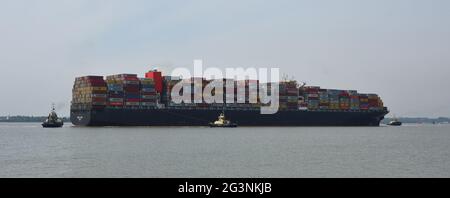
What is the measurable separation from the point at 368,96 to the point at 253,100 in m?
37.1

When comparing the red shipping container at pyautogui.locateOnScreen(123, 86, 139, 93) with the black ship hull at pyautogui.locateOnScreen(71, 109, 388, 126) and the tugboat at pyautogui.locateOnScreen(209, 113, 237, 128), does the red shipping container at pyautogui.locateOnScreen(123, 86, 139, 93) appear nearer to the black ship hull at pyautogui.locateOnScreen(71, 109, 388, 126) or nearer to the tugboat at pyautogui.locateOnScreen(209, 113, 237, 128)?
the black ship hull at pyautogui.locateOnScreen(71, 109, 388, 126)

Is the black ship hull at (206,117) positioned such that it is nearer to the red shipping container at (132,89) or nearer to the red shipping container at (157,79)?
the red shipping container at (132,89)

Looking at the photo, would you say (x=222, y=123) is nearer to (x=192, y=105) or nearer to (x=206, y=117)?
(x=206, y=117)

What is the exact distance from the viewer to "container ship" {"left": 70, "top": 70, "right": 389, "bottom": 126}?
112m

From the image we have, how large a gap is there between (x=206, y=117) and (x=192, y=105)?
4.35m

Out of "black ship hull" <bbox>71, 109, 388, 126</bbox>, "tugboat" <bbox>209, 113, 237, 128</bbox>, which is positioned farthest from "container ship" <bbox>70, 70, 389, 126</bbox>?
"tugboat" <bbox>209, 113, 237, 128</bbox>

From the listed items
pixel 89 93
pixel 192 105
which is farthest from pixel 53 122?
pixel 192 105

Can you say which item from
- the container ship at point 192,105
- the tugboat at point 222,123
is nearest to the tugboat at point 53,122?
the container ship at point 192,105

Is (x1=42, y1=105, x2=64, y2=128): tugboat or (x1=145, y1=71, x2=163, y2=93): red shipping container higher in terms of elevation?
(x1=145, y1=71, x2=163, y2=93): red shipping container

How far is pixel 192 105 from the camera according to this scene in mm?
119812
